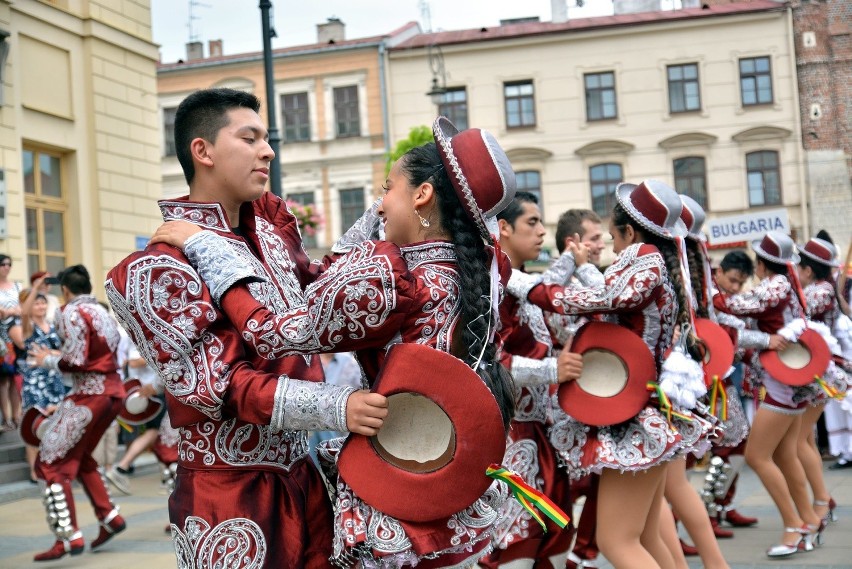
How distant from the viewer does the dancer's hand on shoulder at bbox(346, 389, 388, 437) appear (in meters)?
2.73

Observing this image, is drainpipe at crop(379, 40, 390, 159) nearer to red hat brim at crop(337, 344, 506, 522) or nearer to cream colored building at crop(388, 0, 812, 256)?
cream colored building at crop(388, 0, 812, 256)

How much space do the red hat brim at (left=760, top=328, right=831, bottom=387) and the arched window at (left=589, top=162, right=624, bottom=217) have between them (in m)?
24.1

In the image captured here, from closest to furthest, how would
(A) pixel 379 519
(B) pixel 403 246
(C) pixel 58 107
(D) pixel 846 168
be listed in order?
(A) pixel 379 519 → (B) pixel 403 246 → (C) pixel 58 107 → (D) pixel 846 168

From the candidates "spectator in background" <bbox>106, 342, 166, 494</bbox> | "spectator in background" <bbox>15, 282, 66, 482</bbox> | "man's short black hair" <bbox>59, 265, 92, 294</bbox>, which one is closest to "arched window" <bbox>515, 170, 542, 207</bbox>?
"spectator in background" <bbox>106, 342, 166, 494</bbox>

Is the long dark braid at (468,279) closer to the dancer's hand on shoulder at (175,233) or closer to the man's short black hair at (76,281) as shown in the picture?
the dancer's hand on shoulder at (175,233)

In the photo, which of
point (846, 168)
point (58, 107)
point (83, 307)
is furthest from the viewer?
point (846, 168)

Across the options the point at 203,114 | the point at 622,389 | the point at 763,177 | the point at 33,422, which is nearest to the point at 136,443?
the point at 33,422

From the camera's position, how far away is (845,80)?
30.1 metres

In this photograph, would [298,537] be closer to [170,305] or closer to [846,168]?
[170,305]

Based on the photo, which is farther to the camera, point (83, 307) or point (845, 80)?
point (845, 80)

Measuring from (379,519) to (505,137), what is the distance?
29.2 meters

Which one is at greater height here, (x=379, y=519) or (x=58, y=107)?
(x=58, y=107)

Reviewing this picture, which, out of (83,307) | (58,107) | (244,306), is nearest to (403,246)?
(244,306)

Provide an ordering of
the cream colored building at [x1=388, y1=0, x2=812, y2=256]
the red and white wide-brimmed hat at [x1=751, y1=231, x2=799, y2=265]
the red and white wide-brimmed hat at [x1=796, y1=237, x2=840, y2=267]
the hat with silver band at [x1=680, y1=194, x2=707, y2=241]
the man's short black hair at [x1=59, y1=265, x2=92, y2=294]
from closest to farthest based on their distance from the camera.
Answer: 1. the hat with silver band at [x1=680, y1=194, x2=707, y2=241]
2. the red and white wide-brimmed hat at [x1=751, y1=231, x2=799, y2=265]
3. the man's short black hair at [x1=59, y1=265, x2=92, y2=294]
4. the red and white wide-brimmed hat at [x1=796, y1=237, x2=840, y2=267]
5. the cream colored building at [x1=388, y1=0, x2=812, y2=256]
